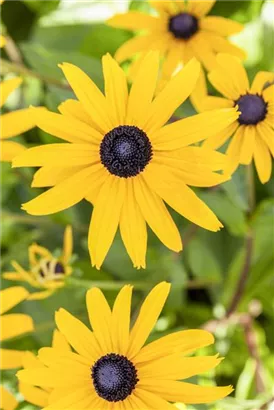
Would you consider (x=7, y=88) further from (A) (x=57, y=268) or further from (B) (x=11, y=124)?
(A) (x=57, y=268)

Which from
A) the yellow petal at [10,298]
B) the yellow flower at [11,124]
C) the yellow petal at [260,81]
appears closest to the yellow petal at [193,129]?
the yellow petal at [260,81]

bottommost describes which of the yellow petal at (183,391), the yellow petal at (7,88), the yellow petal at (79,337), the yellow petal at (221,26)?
the yellow petal at (183,391)

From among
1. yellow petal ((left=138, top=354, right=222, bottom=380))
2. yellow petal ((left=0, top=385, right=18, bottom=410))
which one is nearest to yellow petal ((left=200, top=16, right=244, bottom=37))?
yellow petal ((left=138, top=354, right=222, bottom=380))

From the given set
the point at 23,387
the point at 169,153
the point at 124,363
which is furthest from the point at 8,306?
the point at 169,153

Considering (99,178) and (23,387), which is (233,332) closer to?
(23,387)

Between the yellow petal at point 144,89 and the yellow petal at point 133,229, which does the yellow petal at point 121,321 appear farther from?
the yellow petal at point 144,89

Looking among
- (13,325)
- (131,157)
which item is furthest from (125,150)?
(13,325)
